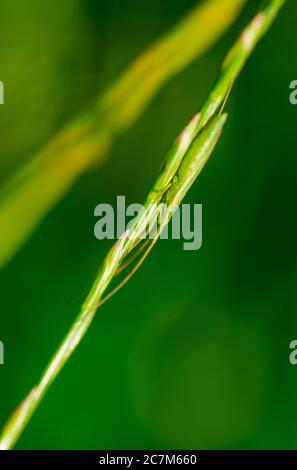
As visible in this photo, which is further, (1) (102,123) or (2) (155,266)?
(2) (155,266)

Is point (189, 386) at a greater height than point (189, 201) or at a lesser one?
lesser

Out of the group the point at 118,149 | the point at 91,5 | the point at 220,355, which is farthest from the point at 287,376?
the point at 91,5

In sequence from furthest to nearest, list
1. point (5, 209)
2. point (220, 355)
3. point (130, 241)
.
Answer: point (220, 355)
point (5, 209)
point (130, 241)

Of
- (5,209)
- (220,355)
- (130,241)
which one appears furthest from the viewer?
(220,355)

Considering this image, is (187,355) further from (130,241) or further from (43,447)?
(130,241)
